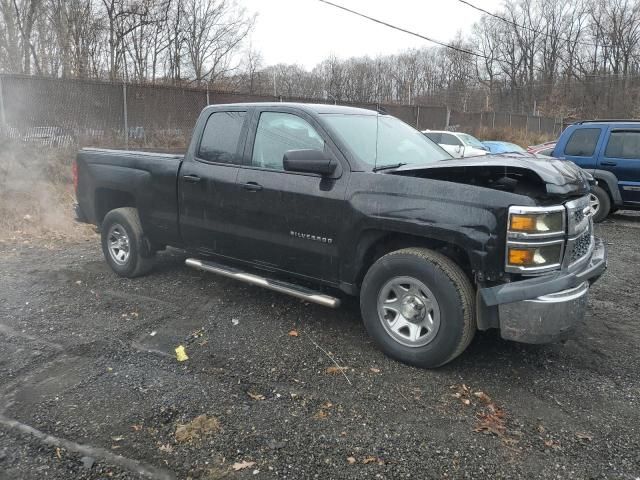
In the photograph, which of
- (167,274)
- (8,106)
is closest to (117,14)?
(8,106)

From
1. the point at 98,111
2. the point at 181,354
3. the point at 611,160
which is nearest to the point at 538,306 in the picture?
the point at 181,354

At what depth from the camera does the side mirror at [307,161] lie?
3.88 meters

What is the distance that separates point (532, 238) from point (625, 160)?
760 centimetres

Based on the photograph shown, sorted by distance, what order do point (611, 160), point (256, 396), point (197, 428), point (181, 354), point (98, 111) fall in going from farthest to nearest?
point (98, 111) → point (611, 160) → point (181, 354) → point (256, 396) → point (197, 428)

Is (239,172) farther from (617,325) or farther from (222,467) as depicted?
(617,325)

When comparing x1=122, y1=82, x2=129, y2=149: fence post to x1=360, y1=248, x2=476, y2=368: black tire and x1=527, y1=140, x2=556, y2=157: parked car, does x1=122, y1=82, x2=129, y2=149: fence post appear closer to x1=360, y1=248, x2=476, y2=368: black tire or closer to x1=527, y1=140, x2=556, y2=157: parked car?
x1=527, y1=140, x2=556, y2=157: parked car

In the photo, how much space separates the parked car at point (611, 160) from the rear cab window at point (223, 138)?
724 centimetres

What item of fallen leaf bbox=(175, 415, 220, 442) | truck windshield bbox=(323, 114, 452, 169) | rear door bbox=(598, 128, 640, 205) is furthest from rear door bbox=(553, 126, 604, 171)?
fallen leaf bbox=(175, 415, 220, 442)

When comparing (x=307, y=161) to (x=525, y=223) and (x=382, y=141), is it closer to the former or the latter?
(x=382, y=141)

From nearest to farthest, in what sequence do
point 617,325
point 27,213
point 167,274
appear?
point 617,325
point 167,274
point 27,213

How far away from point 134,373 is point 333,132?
91.8 inches

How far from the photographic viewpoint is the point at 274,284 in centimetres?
443

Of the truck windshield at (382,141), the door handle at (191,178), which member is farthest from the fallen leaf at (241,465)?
the door handle at (191,178)

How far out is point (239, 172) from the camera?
15.2 ft
